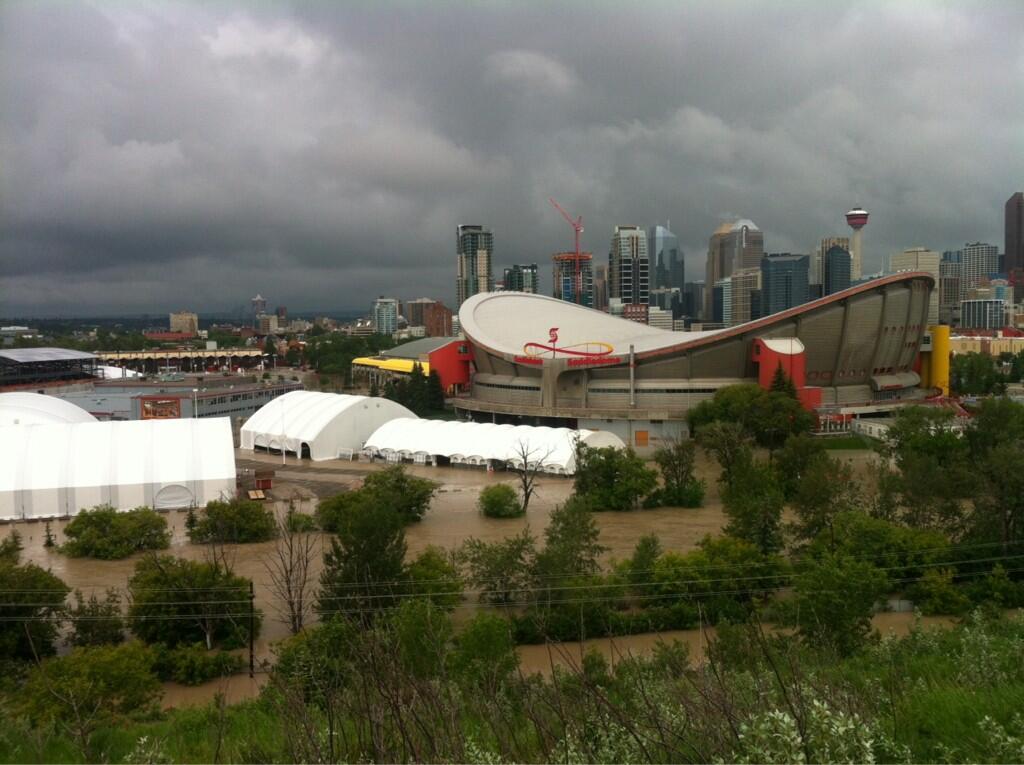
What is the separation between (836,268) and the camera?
79.9 m

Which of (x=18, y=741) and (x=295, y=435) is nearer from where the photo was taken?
(x=18, y=741)

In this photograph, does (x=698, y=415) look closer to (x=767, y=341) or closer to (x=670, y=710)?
(x=767, y=341)

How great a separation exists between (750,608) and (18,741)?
6.95m

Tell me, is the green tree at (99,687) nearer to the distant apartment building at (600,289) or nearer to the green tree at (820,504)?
the green tree at (820,504)

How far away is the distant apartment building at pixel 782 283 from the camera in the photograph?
78.4 meters

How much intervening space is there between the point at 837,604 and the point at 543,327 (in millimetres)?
23175

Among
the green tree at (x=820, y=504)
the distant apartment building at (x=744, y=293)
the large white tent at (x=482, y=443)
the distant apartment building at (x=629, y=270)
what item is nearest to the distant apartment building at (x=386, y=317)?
the distant apartment building at (x=629, y=270)

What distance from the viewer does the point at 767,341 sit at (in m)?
23.3

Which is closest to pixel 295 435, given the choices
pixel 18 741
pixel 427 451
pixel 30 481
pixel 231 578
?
pixel 427 451

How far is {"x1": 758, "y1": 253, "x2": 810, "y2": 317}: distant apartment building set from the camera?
257ft

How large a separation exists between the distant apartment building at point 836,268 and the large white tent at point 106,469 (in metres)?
74.0

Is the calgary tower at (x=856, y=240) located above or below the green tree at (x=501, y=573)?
above

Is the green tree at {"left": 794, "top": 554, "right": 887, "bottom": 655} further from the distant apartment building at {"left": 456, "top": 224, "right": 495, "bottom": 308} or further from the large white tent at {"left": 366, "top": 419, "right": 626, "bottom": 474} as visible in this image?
the distant apartment building at {"left": 456, "top": 224, "right": 495, "bottom": 308}

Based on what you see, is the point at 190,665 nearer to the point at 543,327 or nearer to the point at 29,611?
the point at 29,611
